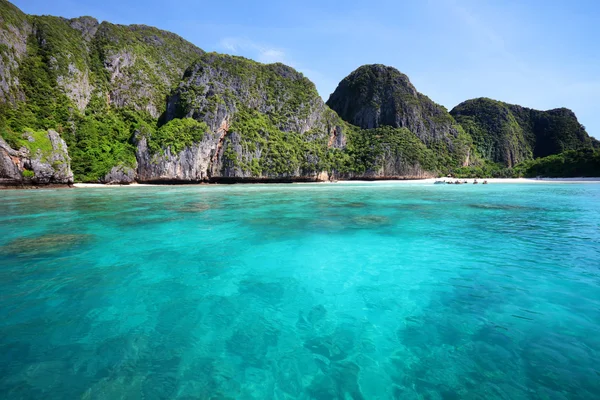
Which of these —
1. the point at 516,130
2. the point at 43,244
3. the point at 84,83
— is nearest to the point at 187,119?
the point at 84,83

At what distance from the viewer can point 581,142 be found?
11725cm

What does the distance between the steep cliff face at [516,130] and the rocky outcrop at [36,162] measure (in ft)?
447

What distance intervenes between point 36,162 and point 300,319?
52.3 meters

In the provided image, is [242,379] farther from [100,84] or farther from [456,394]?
[100,84]

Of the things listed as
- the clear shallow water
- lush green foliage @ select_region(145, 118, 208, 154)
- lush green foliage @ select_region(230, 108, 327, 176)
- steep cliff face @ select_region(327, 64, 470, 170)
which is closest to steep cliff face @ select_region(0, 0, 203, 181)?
lush green foliage @ select_region(145, 118, 208, 154)

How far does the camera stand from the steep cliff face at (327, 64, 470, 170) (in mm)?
105062

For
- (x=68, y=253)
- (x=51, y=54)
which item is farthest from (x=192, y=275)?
(x=51, y=54)

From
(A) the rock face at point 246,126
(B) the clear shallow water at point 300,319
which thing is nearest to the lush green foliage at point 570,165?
(A) the rock face at point 246,126

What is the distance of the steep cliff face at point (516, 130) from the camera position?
386 ft

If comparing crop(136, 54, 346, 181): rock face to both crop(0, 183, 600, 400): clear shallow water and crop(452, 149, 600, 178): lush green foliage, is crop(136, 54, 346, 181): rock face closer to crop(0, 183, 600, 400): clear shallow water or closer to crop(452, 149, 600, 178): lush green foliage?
crop(0, 183, 600, 400): clear shallow water

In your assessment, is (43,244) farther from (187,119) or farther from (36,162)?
(187,119)

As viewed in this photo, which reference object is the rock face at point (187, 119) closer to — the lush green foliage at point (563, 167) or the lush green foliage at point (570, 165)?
the lush green foliage at point (563, 167)

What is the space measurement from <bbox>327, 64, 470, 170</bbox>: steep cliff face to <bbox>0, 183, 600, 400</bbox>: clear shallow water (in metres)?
105

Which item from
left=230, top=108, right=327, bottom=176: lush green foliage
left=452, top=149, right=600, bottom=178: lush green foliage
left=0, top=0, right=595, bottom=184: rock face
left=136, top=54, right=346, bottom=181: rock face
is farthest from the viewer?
left=230, top=108, right=327, bottom=176: lush green foliage
